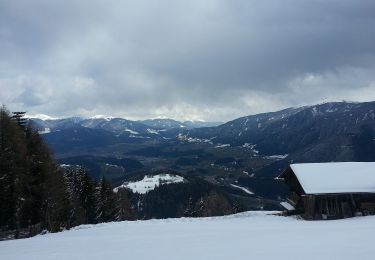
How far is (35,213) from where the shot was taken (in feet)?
160

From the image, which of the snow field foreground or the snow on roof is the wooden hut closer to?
the snow on roof

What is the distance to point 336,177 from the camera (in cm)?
4528

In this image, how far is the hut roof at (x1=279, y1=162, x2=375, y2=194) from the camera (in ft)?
142

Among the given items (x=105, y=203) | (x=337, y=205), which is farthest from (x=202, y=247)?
(x=105, y=203)

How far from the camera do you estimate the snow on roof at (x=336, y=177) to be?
43.2 metres

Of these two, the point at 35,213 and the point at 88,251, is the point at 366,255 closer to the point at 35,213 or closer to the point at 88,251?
the point at 88,251

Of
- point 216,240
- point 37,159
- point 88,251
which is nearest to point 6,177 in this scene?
point 37,159

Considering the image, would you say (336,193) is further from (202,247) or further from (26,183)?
(26,183)

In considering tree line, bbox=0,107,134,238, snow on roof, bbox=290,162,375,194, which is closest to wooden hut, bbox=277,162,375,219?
snow on roof, bbox=290,162,375,194

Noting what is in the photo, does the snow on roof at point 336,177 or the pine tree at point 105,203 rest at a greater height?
the snow on roof at point 336,177

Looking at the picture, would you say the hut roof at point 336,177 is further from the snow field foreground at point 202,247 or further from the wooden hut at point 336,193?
the snow field foreground at point 202,247

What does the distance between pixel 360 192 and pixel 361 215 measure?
2694 millimetres

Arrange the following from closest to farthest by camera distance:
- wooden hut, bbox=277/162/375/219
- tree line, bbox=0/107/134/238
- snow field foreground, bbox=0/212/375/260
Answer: snow field foreground, bbox=0/212/375/260 < tree line, bbox=0/107/134/238 < wooden hut, bbox=277/162/375/219

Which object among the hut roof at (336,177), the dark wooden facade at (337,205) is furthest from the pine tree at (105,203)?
the dark wooden facade at (337,205)
